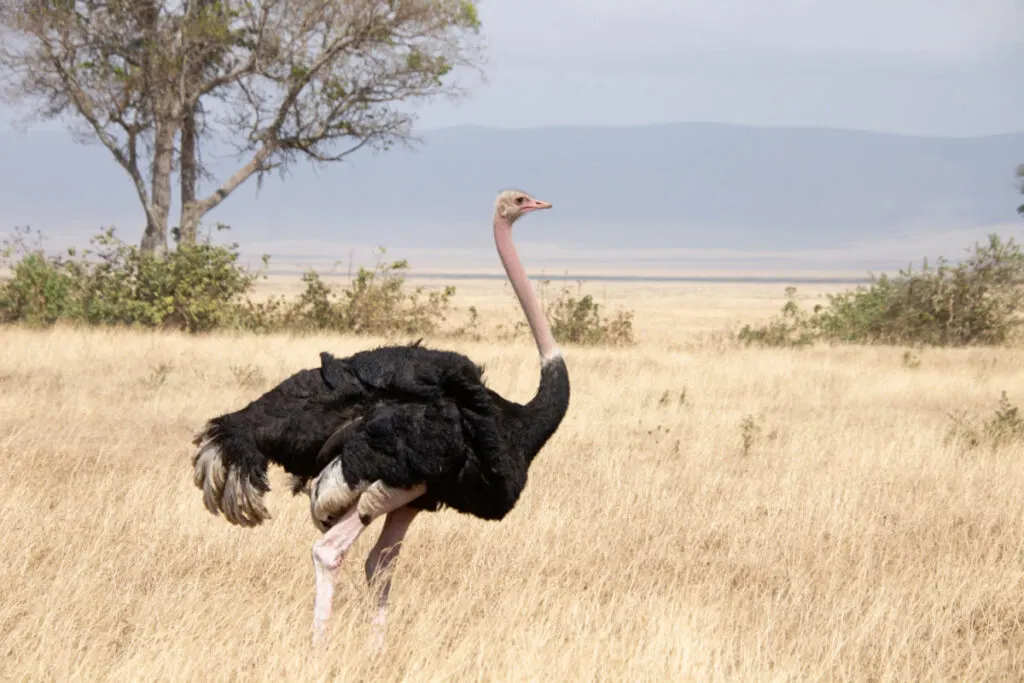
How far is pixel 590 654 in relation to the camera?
171 inches

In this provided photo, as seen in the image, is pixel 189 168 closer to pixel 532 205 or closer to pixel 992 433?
pixel 992 433

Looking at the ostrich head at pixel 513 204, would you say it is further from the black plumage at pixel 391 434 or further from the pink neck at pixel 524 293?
the black plumage at pixel 391 434

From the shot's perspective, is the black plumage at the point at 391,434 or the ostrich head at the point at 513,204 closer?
the black plumage at the point at 391,434

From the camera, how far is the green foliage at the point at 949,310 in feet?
55.4

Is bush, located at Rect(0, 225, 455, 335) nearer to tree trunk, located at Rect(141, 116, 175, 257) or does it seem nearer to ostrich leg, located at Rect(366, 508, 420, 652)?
tree trunk, located at Rect(141, 116, 175, 257)

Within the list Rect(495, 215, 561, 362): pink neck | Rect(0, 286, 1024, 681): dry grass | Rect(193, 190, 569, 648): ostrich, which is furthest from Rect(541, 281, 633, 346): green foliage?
Rect(193, 190, 569, 648): ostrich

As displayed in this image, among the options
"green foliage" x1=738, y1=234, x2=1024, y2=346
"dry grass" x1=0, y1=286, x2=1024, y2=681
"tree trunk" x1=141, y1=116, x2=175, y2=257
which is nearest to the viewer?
"dry grass" x1=0, y1=286, x2=1024, y2=681

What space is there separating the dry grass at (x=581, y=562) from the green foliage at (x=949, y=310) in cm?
729

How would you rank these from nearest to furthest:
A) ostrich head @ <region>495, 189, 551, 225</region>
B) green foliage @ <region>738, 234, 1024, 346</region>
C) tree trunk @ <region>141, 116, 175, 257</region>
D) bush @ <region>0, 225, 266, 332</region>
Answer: ostrich head @ <region>495, 189, 551, 225</region>, bush @ <region>0, 225, 266, 332</region>, green foliage @ <region>738, 234, 1024, 346</region>, tree trunk @ <region>141, 116, 175, 257</region>

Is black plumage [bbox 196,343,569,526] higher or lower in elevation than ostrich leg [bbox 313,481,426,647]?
higher

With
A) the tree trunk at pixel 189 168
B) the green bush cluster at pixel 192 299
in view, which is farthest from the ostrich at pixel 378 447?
the tree trunk at pixel 189 168

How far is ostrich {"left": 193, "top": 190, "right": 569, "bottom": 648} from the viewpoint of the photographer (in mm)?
4395

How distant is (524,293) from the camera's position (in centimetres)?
518

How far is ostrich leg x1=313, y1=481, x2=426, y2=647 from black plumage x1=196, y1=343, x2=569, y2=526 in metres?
0.05
